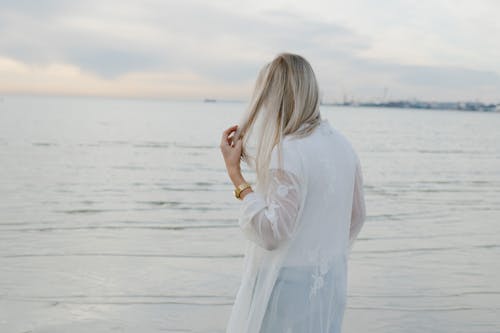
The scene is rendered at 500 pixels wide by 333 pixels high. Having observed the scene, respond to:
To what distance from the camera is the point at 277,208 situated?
2.20 metres

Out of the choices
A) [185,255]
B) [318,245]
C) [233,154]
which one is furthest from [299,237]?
[185,255]

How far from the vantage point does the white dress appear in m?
2.21

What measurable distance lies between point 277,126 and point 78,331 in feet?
11.9

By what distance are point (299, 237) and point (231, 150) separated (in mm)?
419

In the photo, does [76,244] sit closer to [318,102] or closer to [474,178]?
[318,102]

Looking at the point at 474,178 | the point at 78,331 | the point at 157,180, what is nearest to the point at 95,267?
the point at 78,331

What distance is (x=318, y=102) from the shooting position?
7.71ft

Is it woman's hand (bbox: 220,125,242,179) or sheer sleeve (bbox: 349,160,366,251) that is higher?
woman's hand (bbox: 220,125,242,179)

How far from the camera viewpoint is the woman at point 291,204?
2215mm

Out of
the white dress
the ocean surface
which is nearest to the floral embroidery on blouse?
the white dress

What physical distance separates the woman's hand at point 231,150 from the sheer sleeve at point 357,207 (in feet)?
1.66

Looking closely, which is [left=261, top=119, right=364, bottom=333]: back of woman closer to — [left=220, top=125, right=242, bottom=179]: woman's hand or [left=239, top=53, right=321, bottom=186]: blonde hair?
[left=239, top=53, right=321, bottom=186]: blonde hair

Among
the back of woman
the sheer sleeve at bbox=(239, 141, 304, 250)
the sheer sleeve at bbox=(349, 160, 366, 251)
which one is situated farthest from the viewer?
the sheer sleeve at bbox=(349, 160, 366, 251)

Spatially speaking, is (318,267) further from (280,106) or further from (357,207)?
(280,106)
